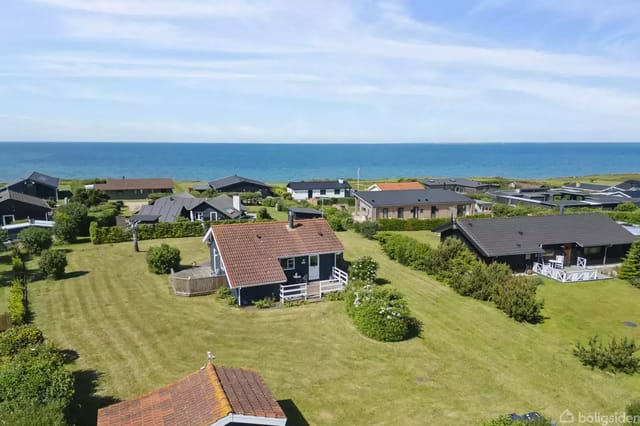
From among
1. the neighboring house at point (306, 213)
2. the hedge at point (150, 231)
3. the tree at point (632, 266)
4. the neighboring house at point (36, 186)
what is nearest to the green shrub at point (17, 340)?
the hedge at point (150, 231)

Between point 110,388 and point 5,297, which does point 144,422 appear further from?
point 5,297

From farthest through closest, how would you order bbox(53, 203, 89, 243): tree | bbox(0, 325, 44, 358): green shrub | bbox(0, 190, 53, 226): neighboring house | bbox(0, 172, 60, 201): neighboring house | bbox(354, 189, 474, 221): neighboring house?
bbox(0, 172, 60, 201): neighboring house → bbox(354, 189, 474, 221): neighboring house → bbox(0, 190, 53, 226): neighboring house → bbox(53, 203, 89, 243): tree → bbox(0, 325, 44, 358): green shrub

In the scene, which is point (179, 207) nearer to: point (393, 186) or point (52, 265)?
point (52, 265)

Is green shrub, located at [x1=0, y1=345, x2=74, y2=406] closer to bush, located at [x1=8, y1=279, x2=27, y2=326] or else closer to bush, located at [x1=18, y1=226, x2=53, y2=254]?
A: bush, located at [x1=8, y1=279, x2=27, y2=326]

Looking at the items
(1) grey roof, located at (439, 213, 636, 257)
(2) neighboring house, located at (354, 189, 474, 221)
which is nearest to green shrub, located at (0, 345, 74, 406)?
(1) grey roof, located at (439, 213, 636, 257)

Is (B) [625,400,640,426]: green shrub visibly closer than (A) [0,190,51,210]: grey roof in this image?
Yes

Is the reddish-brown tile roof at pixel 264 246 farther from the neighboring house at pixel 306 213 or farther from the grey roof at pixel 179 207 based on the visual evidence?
the grey roof at pixel 179 207

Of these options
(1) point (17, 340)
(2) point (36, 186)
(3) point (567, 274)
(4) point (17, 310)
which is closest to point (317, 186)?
(2) point (36, 186)
